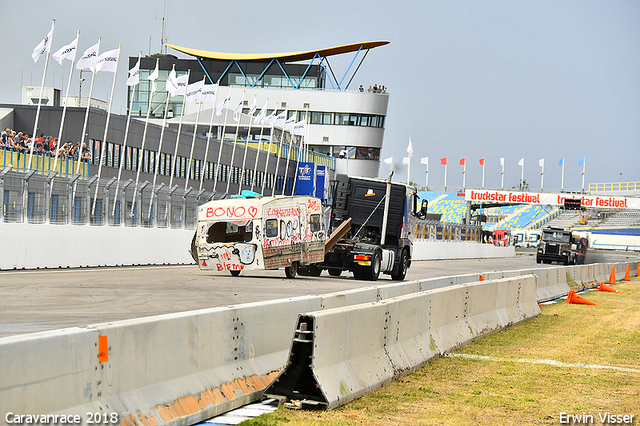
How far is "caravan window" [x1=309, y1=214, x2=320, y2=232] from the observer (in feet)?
88.3

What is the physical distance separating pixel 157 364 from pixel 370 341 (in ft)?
9.56

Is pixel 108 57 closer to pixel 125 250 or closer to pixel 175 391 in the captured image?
pixel 125 250

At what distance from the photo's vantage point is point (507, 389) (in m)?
8.93

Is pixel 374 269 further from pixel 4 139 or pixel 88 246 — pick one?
pixel 4 139

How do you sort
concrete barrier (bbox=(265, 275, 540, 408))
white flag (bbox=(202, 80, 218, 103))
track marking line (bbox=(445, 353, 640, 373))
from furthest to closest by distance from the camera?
white flag (bbox=(202, 80, 218, 103))
track marking line (bbox=(445, 353, 640, 373))
concrete barrier (bbox=(265, 275, 540, 408))

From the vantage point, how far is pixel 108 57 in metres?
36.0

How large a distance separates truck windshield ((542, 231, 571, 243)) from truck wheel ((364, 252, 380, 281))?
34.8 metres

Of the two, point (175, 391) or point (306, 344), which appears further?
point (306, 344)

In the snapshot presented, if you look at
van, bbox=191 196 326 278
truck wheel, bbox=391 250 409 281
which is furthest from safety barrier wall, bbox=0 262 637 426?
truck wheel, bbox=391 250 409 281

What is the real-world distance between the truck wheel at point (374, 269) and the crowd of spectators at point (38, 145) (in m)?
19.0

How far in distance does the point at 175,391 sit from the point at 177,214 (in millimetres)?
25974

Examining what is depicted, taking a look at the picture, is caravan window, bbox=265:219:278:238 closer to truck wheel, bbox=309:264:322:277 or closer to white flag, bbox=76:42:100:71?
truck wheel, bbox=309:264:322:277

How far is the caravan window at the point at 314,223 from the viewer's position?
26922 millimetres

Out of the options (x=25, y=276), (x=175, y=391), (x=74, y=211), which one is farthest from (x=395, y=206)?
(x=175, y=391)
